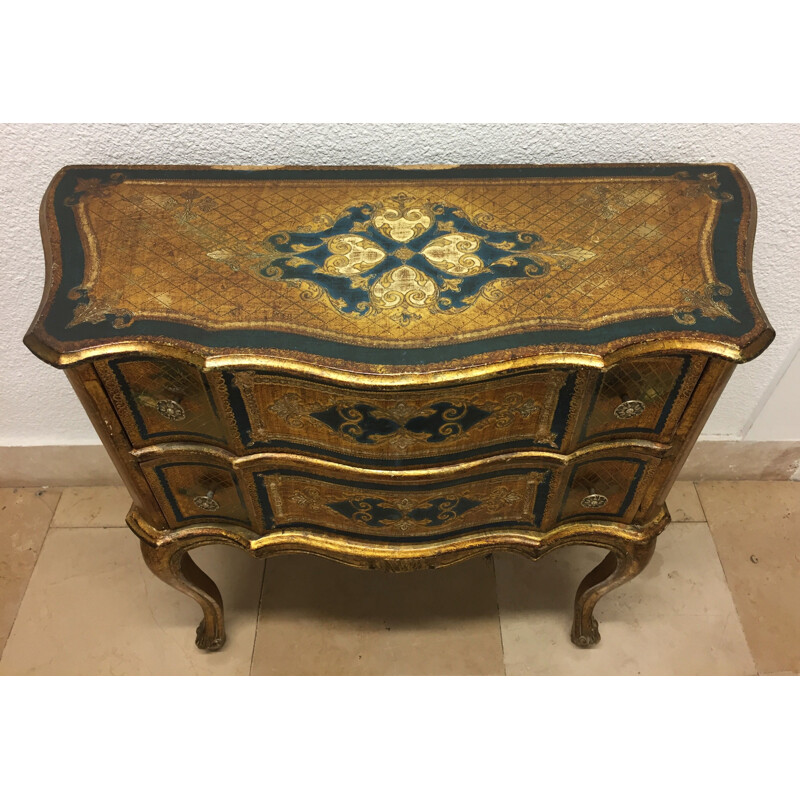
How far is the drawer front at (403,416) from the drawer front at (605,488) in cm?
14

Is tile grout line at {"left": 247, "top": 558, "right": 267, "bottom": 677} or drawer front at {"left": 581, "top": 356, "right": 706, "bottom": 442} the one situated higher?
drawer front at {"left": 581, "top": 356, "right": 706, "bottom": 442}

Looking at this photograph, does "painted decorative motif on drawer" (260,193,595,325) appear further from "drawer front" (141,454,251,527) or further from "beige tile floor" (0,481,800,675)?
"beige tile floor" (0,481,800,675)

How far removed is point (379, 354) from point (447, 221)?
1.10 ft

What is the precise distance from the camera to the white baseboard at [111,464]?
2092 mm

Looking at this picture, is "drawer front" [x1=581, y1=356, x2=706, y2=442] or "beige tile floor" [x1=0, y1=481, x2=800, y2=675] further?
"beige tile floor" [x1=0, y1=481, x2=800, y2=675]

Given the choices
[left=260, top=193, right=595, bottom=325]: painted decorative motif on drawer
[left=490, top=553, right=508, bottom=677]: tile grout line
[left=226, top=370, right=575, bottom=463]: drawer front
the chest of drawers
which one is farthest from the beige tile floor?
[left=260, top=193, right=595, bottom=325]: painted decorative motif on drawer

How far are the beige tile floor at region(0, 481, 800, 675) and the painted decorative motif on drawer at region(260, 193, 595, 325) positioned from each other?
1.10 m

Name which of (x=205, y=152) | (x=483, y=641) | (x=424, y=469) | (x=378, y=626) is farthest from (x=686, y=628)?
(x=205, y=152)

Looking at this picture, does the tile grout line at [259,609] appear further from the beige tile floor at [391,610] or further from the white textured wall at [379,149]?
the white textured wall at [379,149]

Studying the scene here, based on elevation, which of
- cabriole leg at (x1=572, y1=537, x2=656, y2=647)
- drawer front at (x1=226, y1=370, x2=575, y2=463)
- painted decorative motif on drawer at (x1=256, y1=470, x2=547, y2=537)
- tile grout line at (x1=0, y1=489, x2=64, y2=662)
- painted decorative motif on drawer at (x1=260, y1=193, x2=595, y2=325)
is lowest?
tile grout line at (x1=0, y1=489, x2=64, y2=662)

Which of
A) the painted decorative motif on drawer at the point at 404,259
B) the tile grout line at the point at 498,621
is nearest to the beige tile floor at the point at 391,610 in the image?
the tile grout line at the point at 498,621

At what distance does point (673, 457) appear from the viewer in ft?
4.33

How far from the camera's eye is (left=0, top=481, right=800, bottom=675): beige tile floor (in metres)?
1.87

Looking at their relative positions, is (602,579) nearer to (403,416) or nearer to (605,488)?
(605,488)
